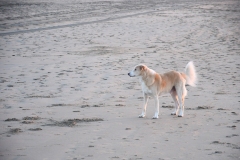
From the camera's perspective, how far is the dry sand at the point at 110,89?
6781 mm

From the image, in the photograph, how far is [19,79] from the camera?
12.1m

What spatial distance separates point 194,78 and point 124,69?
4395 millimetres

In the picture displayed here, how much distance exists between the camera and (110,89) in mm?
10938

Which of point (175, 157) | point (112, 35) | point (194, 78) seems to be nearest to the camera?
point (175, 157)

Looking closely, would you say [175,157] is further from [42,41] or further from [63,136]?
[42,41]

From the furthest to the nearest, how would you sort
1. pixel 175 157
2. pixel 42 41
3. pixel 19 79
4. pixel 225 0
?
pixel 225 0 < pixel 42 41 < pixel 19 79 < pixel 175 157

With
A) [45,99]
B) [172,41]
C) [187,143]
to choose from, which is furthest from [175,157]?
[172,41]

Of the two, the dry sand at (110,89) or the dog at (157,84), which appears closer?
the dry sand at (110,89)

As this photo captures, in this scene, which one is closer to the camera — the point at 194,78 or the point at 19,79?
the point at 194,78

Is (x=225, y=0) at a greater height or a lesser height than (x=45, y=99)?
greater

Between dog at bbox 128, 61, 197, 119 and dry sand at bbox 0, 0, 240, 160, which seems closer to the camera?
dry sand at bbox 0, 0, 240, 160

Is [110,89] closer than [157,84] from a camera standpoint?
No

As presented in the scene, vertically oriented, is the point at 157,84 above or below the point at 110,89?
above

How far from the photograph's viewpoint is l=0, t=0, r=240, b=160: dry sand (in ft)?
22.2
